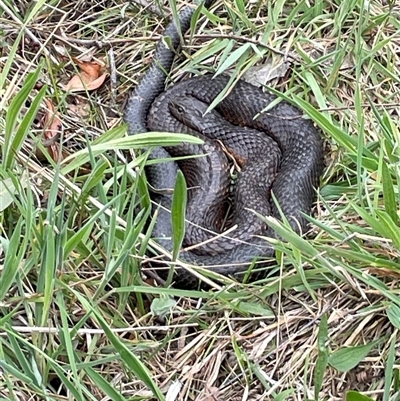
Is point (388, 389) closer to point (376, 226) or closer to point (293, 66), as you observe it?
point (376, 226)

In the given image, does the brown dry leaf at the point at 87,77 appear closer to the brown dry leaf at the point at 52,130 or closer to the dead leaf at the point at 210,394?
the brown dry leaf at the point at 52,130

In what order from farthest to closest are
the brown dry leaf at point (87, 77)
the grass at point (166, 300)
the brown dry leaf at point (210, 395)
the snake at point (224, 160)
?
1. the brown dry leaf at point (87, 77)
2. the snake at point (224, 160)
3. the brown dry leaf at point (210, 395)
4. the grass at point (166, 300)

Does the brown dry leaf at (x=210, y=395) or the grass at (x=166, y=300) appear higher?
the grass at (x=166, y=300)

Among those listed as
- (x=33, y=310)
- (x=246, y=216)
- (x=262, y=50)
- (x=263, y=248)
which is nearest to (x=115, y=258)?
(x=33, y=310)

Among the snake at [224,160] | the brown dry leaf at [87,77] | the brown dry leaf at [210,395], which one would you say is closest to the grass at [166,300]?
the brown dry leaf at [210,395]

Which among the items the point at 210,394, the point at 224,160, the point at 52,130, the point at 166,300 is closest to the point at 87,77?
the point at 52,130

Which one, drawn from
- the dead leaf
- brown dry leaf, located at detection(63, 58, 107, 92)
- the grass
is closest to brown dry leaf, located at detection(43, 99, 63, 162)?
the grass

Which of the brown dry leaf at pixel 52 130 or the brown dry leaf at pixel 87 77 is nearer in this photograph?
the brown dry leaf at pixel 52 130
